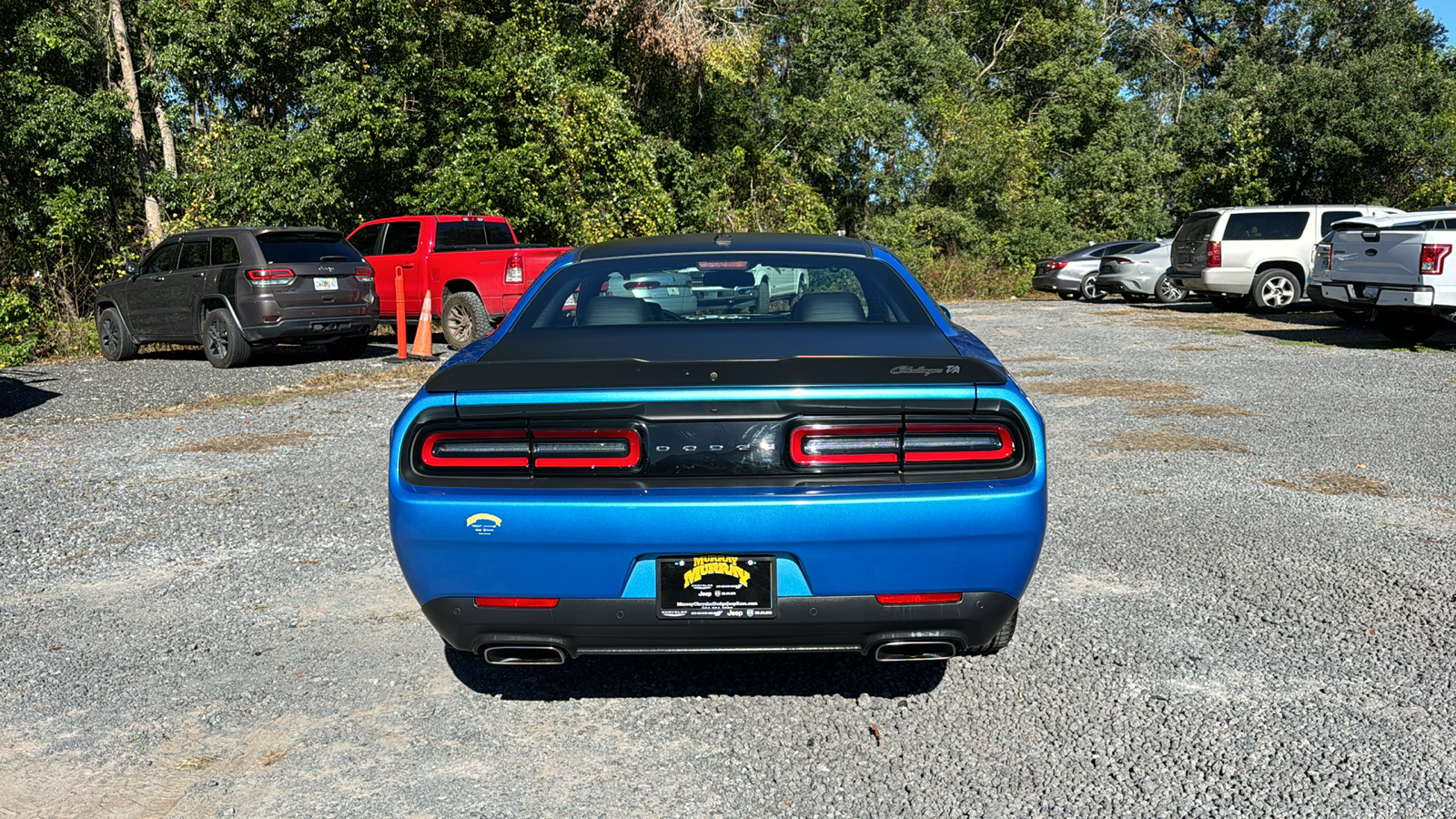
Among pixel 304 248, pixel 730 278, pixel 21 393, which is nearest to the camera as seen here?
pixel 730 278

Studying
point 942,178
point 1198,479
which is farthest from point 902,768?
point 942,178

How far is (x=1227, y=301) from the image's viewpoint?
21.8m

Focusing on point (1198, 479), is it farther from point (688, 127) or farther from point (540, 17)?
point (688, 127)

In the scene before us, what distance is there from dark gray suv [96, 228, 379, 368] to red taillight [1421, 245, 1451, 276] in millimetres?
12472

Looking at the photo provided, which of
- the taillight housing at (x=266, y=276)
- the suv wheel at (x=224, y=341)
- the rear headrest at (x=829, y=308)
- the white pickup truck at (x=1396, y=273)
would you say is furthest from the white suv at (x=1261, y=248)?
the rear headrest at (x=829, y=308)

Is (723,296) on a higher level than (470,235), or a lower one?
higher

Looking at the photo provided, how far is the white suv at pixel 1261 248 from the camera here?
771 inches

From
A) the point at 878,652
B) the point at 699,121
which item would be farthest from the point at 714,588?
the point at 699,121

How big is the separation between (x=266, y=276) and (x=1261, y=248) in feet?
52.3

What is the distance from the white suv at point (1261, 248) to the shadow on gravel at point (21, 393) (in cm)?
1753

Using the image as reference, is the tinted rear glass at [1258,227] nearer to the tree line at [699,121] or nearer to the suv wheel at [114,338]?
the tree line at [699,121]

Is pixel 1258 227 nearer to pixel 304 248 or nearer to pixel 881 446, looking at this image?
pixel 304 248

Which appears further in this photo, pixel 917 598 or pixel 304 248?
pixel 304 248

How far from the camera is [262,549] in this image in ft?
18.7
